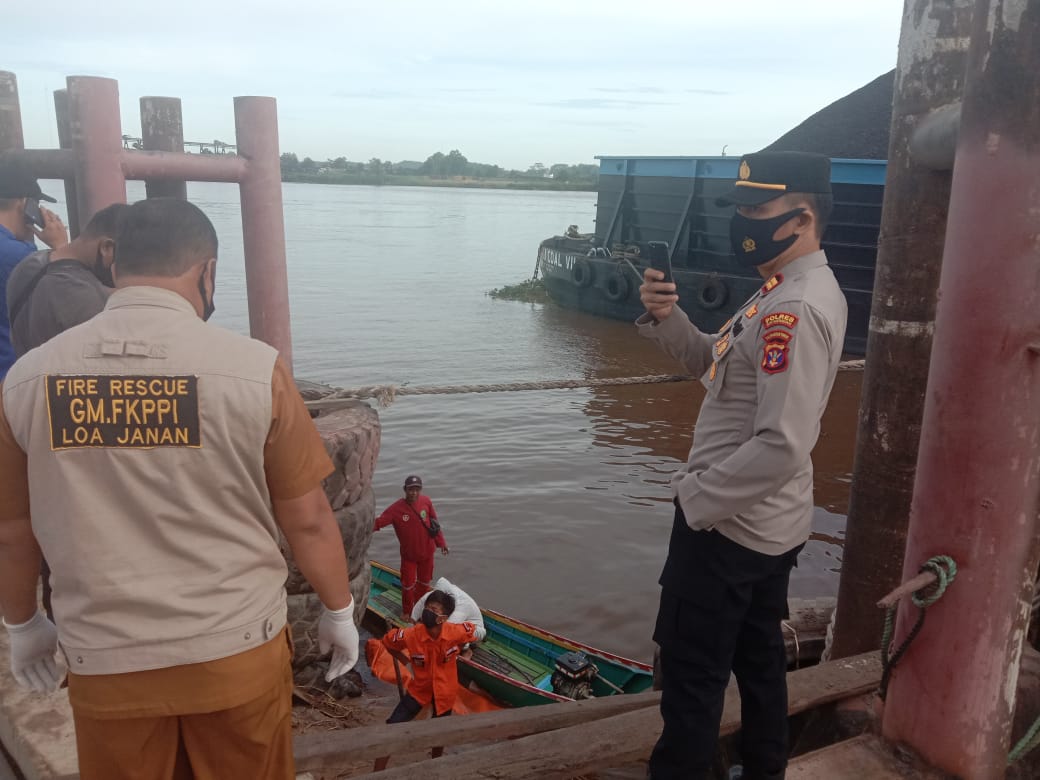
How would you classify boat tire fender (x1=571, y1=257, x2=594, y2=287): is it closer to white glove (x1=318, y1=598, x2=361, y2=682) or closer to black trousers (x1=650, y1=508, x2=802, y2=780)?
black trousers (x1=650, y1=508, x2=802, y2=780)

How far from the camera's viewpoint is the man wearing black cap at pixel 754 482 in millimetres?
1978

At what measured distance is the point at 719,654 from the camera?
219cm

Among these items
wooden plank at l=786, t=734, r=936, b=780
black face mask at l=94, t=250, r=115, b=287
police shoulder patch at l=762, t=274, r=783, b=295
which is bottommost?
wooden plank at l=786, t=734, r=936, b=780

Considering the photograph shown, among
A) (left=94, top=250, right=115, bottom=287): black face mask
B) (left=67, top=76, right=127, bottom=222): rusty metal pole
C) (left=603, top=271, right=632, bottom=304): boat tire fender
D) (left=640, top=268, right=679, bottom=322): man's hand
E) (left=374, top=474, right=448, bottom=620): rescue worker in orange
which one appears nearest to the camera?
(left=640, top=268, right=679, bottom=322): man's hand

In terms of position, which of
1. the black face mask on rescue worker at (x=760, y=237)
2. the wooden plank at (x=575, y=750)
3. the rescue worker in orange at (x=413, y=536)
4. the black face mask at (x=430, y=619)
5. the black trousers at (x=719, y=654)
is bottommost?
the rescue worker in orange at (x=413, y=536)

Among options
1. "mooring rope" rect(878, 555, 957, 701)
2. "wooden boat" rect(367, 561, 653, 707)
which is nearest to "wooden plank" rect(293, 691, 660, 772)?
"mooring rope" rect(878, 555, 957, 701)

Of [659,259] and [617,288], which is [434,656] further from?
[617,288]

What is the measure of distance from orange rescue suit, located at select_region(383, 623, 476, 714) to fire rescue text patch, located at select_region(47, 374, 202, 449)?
324cm

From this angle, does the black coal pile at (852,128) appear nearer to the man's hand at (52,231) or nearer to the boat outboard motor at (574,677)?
the boat outboard motor at (574,677)

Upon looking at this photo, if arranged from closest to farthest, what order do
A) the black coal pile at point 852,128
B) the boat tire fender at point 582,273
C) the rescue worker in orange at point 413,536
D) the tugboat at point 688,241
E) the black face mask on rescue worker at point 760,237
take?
the black face mask on rescue worker at point 760,237, the rescue worker in orange at point 413,536, the tugboat at point 688,241, the black coal pile at point 852,128, the boat tire fender at point 582,273

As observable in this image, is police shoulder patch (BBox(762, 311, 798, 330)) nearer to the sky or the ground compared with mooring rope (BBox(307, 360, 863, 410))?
nearer to the sky

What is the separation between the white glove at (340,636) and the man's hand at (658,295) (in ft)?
4.17

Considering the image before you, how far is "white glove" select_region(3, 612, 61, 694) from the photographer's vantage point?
6.73 ft

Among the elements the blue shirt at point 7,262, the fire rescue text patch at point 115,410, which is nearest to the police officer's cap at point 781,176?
the fire rescue text patch at point 115,410
